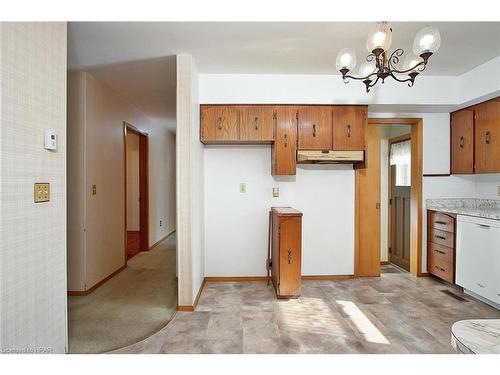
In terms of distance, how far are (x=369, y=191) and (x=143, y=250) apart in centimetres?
395

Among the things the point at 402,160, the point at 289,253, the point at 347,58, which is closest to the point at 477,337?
the point at 347,58

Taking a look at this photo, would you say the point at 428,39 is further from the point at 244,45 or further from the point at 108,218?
the point at 108,218

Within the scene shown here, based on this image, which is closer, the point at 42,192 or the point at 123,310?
the point at 42,192

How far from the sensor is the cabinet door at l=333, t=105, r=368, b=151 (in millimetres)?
3121

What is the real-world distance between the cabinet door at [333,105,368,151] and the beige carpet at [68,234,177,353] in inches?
99.8

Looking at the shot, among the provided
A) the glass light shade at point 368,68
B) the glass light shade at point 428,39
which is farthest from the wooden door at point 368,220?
the glass light shade at point 428,39

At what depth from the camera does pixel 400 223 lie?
13.3 feet

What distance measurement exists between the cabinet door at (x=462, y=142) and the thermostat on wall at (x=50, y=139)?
410 centimetres

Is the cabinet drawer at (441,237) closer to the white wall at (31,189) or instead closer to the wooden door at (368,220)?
the wooden door at (368,220)

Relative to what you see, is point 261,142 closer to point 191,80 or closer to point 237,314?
point 191,80

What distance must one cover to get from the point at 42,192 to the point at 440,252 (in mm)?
3991

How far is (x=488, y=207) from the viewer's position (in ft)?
10.9

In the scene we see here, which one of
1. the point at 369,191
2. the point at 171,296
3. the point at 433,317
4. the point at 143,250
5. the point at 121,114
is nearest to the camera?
the point at 433,317

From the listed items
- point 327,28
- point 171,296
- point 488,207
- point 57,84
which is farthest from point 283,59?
point 488,207
